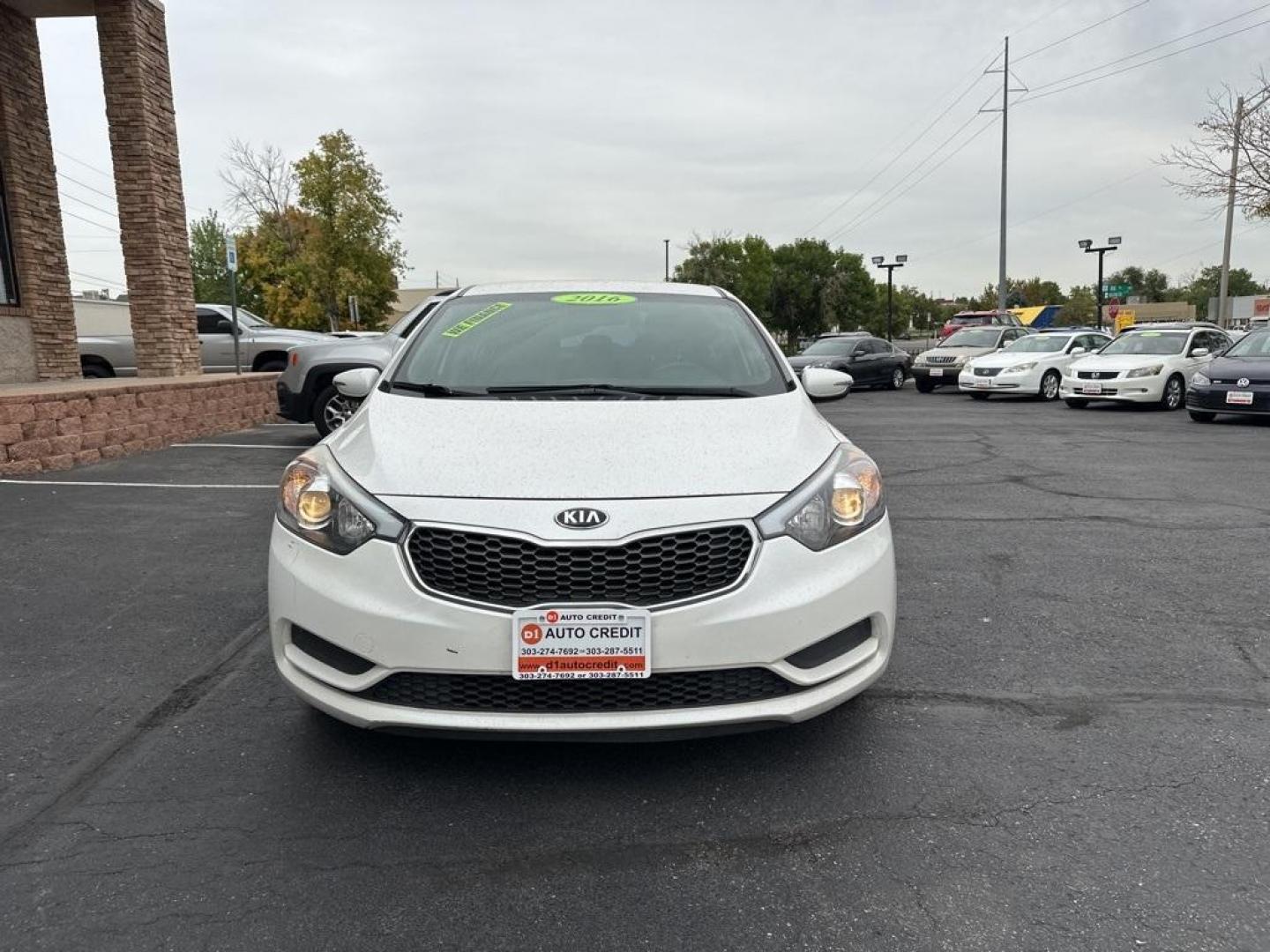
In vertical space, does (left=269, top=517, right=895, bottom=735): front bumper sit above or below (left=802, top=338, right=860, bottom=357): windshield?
below

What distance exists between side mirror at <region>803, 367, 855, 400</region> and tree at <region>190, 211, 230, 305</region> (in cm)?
6226

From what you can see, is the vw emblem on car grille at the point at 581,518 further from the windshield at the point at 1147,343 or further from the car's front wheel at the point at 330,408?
the windshield at the point at 1147,343

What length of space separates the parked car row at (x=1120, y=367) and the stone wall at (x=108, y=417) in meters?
14.1

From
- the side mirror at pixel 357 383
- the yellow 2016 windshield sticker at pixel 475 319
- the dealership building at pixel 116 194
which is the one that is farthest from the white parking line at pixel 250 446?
the yellow 2016 windshield sticker at pixel 475 319

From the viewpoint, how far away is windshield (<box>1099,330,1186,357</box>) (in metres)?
16.9

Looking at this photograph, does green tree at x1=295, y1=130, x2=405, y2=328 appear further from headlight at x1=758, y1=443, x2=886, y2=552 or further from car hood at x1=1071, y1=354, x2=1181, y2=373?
headlight at x1=758, y1=443, x2=886, y2=552

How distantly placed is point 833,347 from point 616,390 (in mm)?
21070

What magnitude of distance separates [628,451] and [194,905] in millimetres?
1687

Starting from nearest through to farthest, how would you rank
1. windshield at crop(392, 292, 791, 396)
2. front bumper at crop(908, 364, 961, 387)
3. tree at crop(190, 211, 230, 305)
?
windshield at crop(392, 292, 791, 396) → front bumper at crop(908, 364, 961, 387) → tree at crop(190, 211, 230, 305)

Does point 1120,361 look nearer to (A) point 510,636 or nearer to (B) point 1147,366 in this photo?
(B) point 1147,366

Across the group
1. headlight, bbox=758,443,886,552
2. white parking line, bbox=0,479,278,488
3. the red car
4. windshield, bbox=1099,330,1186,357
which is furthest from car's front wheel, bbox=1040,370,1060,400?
headlight, bbox=758,443,886,552

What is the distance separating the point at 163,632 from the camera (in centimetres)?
421

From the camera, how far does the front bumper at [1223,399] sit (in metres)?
13.0

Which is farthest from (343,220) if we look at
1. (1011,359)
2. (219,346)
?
(1011,359)
